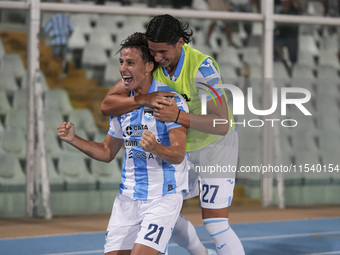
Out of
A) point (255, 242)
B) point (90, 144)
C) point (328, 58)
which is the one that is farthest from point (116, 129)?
point (328, 58)

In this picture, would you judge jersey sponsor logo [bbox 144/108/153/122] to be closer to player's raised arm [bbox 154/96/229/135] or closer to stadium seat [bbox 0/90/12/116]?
player's raised arm [bbox 154/96/229/135]

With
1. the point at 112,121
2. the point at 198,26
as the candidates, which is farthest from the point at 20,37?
the point at 112,121

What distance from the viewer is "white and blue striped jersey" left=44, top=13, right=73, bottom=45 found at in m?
9.38

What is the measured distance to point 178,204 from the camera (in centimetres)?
418

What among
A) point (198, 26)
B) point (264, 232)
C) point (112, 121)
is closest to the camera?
point (112, 121)

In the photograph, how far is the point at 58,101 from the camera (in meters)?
9.66

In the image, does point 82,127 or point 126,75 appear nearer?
point 126,75

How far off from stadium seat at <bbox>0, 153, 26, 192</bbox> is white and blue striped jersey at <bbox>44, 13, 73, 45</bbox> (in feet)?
5.44

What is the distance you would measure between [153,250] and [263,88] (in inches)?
273

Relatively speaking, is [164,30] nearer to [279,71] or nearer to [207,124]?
[207,124]

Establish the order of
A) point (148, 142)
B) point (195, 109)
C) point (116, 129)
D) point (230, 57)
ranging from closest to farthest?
point (148, 142) → point (116, 129) → point (195, 109) → point (230, 57)

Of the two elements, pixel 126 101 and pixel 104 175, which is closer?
pixel 126 101

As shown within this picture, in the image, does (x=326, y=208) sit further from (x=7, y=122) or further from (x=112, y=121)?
(x=112, y=121)

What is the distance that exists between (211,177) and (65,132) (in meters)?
1.37
